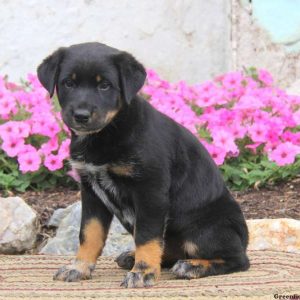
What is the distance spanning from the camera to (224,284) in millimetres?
4246

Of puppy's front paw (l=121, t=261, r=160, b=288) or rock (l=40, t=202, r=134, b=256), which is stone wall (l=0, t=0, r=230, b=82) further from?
puppy's front paw (l=121, t=261, r=160, b=288)

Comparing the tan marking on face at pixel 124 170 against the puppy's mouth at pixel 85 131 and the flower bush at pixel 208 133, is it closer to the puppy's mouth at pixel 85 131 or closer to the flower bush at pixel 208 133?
the puppy's mouth at pixel 85 131

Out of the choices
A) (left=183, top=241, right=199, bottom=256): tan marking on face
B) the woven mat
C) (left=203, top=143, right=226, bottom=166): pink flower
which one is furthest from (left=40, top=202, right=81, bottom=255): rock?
(left=183, top=241, right=199, bottom=256): tan marking on face

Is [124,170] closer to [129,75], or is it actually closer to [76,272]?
[129,75]

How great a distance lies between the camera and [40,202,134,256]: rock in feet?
19.5

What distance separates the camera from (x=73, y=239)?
5.98 metres

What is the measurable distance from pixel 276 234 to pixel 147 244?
1.73 m

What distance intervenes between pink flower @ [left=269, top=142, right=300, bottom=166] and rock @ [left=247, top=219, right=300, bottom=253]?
0.86m

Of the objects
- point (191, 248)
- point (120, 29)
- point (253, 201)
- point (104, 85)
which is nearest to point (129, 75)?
point (104, 85)

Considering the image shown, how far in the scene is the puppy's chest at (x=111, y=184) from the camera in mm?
4359

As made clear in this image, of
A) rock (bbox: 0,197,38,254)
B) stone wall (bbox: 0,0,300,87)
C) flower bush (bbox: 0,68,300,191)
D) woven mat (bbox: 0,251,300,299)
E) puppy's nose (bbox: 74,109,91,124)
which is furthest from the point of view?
stone wall (bbox: 0,0,300,87)

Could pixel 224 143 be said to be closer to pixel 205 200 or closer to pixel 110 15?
pixel 205 200

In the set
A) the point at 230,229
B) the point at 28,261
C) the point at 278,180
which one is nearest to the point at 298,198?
the point at 278,180

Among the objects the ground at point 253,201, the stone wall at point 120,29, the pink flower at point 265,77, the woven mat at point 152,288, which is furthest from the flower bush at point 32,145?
the pink flower at point 265,77
